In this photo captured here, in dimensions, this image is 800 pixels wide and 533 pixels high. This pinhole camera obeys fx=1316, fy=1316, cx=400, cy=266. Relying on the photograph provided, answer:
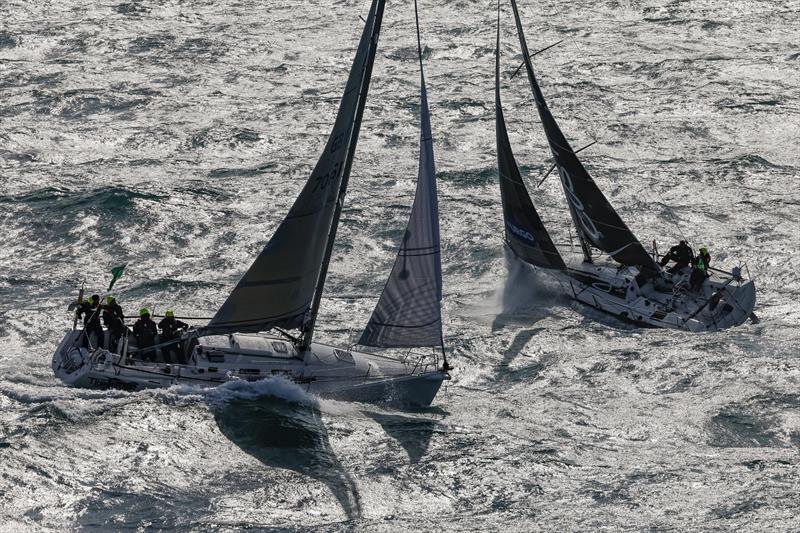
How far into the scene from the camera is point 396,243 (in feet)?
137

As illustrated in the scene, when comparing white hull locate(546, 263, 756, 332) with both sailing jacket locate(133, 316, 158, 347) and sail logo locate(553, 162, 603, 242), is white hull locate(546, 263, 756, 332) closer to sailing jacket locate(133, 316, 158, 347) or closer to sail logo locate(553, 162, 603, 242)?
sail logo locate(553, 162, 603, 242)

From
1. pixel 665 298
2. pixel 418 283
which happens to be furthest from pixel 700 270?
pixel 418 283

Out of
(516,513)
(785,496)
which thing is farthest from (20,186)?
(785,496)

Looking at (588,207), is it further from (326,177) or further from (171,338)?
(171,338)

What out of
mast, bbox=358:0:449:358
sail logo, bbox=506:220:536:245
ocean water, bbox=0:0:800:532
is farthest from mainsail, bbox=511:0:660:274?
mast, bbox=358:0:449:358

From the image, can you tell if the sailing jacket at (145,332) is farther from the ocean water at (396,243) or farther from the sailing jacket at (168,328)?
the ocean water at (396,243)

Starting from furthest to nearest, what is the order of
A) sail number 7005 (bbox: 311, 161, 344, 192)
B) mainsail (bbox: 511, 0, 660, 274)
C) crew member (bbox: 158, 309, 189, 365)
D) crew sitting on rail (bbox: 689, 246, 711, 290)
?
mainsail (bbox: 511, 0, 660, 274)
crew sitting on rail (bbox: 689, 246, 711, 290)
crew member (bbox: 158, 309, 189, 365)
sail number 7005 (bbox: 311, 161, 344, 192)

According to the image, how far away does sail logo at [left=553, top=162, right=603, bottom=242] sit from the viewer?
38750 mm

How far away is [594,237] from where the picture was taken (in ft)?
127

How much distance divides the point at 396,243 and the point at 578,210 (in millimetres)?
6055

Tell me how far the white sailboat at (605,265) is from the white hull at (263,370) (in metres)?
8.59

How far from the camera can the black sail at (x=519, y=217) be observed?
38312 millimetres

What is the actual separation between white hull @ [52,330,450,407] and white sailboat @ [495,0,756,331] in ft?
28.2

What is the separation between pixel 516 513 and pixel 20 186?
83.9ft
